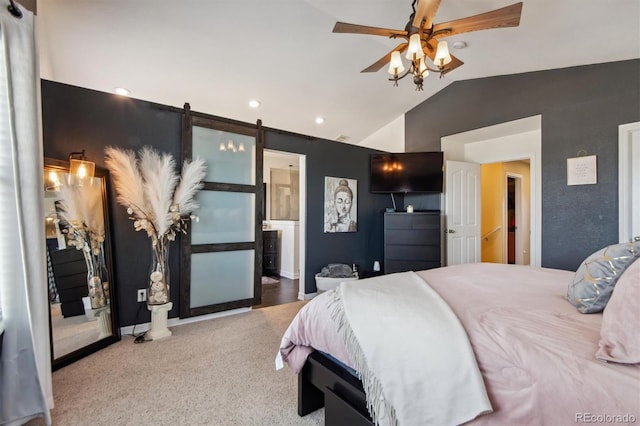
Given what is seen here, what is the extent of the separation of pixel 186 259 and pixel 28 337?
4.93ft

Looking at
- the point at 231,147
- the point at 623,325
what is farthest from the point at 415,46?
the point at 231,147

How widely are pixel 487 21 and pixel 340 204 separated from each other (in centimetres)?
276

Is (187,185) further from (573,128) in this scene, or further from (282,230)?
(573,128)

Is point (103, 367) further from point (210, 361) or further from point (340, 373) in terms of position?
point (340, 373)

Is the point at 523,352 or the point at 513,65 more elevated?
the point at 513,65

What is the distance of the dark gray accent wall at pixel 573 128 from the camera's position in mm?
3061

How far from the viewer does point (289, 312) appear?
3381 mm

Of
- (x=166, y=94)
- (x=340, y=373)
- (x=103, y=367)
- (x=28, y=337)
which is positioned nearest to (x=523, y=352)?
(x=340, y=373)

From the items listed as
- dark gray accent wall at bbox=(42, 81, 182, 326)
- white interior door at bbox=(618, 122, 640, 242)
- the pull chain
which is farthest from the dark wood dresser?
the pull chain

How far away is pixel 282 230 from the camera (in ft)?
18.3

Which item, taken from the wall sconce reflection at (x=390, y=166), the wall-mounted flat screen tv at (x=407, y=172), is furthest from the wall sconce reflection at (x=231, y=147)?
the wall sconce reflection at (x=390, y=166)

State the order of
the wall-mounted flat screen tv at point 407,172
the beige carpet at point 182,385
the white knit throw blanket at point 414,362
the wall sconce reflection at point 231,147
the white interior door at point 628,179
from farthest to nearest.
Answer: the wall-mounted flat screen tv at point 407,172
the wall sconce reflection at point 231,147
the white interior door at point 628,179
the beige carpet at point 182,385
the white knit throw blanket at point 414,362

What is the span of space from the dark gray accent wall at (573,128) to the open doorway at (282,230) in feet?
9.61

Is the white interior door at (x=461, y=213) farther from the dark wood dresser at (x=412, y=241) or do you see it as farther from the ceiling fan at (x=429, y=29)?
the ceiling fan at (x=429, y=29)
